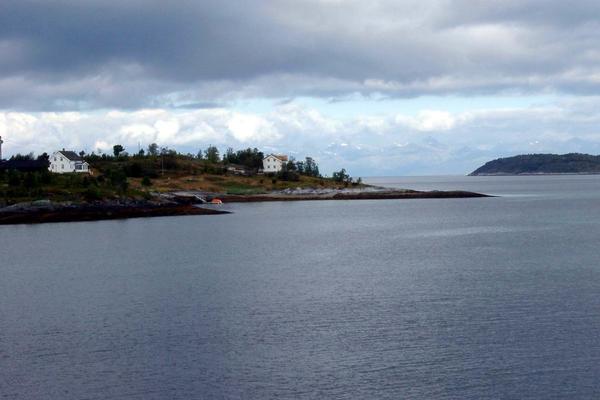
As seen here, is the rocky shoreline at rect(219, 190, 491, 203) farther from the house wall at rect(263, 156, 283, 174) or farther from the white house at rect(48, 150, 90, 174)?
the house wall at rect(263, 156, 283, 174)

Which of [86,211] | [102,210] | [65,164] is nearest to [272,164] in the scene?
[65,164]

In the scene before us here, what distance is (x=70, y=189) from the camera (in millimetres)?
106562

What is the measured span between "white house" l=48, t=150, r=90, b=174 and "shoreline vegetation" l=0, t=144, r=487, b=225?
2325 millimetres

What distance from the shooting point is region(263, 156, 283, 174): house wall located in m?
179

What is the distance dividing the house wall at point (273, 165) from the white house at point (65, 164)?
154 ft

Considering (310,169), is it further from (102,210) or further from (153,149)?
(102,210)

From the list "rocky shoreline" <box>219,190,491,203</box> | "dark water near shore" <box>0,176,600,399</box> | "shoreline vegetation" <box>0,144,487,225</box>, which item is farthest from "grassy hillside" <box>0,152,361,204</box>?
"dark water near shore" <box>0,176,600,399</box>

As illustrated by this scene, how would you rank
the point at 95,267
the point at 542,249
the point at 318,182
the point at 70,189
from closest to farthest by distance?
the point at 95,267
the point at 542,249
the point at 70,189
the point at 318,182

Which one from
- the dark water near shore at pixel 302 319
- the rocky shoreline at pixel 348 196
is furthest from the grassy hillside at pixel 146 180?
the dark water near shore at pixel 302 319

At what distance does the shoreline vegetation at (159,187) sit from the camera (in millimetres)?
99812

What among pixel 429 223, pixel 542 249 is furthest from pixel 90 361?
pixel 429 223

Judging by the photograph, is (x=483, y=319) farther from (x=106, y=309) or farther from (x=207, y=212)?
(x=207, y=212)

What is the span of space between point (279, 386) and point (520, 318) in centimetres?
1348

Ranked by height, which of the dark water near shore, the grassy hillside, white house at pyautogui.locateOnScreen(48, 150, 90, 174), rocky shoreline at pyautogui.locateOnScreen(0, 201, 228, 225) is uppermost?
white house at pyautogui.locateOnScreen(48, 150, 90, 174)
